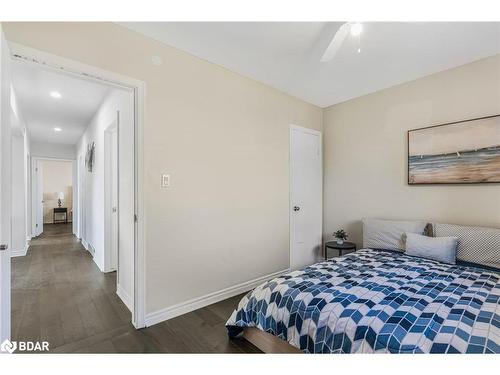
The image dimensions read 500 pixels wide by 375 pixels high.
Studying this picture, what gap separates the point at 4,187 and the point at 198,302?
1.72 meters

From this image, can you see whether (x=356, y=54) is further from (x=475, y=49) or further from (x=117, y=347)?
(x=117, y=347)

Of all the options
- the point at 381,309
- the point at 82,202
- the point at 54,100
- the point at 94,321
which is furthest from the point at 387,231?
the point at 82,202

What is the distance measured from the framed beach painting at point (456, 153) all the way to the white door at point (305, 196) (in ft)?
3.95

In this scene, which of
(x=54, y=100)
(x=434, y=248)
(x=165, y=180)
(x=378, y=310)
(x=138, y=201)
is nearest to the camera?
(x=378, y=310)

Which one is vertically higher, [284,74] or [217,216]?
[284,74]

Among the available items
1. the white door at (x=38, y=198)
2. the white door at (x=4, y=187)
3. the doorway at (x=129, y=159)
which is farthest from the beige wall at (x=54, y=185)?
the white door at (x=4, y=187)

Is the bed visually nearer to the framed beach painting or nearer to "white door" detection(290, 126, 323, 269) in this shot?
the framed beach painting

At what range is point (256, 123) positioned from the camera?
114 inches

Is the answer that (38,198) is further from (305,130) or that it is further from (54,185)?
(305,130)

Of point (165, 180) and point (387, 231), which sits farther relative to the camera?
point (387, 231)

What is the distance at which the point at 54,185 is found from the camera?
8.44m

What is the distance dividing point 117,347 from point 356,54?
3.14m
